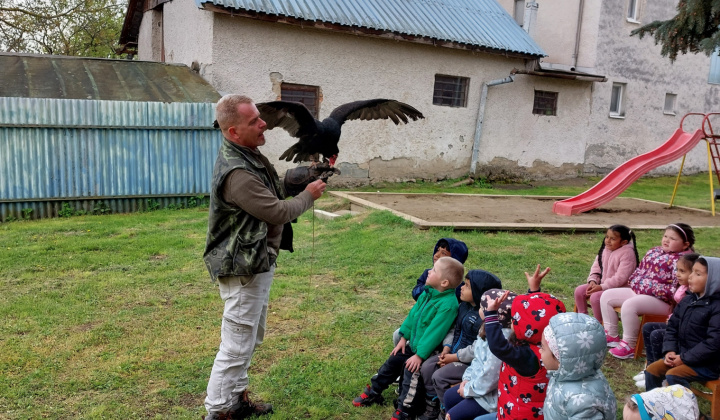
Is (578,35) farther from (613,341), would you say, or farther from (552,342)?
(552,342)

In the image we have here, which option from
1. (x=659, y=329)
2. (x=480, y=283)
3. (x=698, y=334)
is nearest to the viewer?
(x=480, y=283)

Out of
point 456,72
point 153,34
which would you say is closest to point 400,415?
point 456,72

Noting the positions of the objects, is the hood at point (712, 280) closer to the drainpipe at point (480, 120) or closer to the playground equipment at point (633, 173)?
the playground equipment at point (633, 173)

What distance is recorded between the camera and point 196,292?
5.70m

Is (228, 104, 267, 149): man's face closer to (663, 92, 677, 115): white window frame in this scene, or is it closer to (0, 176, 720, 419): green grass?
(0, 176, 720, 419): green grass

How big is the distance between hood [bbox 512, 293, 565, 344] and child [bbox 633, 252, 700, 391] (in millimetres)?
1391

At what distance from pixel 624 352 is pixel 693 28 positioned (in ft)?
10.5

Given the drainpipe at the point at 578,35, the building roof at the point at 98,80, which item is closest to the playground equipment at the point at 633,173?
the drainpipe at the point at 578,35

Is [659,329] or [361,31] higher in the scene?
[361,31]

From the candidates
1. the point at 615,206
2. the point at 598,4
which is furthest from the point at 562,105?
the point at 615,206

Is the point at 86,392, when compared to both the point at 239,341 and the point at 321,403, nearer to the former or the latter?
the point at 239,341

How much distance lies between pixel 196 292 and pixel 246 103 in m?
3.20

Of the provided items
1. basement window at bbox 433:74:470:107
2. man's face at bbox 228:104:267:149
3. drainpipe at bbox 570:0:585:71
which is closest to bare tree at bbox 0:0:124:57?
basement window at bbox 433:74:470:107

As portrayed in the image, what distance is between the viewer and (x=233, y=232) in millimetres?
3070
